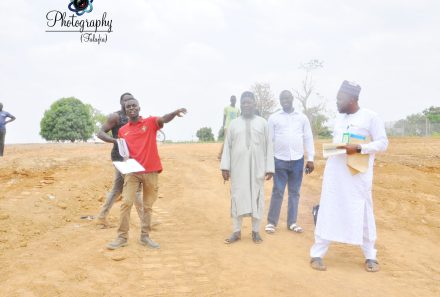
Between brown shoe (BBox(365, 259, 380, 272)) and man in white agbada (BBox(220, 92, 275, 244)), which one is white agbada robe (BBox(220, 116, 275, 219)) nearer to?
man in white agbada (BBox(220, 92, 275, 244))

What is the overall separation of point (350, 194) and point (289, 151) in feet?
5.38

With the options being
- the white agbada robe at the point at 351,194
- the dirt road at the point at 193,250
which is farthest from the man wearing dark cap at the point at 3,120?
the white agbada robe at the point at 351,194

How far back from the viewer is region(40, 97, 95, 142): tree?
133 feet

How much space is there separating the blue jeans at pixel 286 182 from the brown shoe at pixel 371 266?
168 centimetres

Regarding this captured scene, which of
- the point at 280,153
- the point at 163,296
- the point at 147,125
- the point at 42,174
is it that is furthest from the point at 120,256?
the point at 42,174

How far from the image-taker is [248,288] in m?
4.08

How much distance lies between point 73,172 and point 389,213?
7.15 m

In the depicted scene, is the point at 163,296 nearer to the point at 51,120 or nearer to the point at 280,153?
the point at 280,153

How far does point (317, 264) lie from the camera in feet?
15.3

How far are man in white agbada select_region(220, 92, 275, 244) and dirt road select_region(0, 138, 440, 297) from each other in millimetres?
385

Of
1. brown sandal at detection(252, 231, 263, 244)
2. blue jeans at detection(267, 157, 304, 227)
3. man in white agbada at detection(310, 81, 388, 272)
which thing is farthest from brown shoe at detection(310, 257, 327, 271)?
blue jeans at detection(267, 157, 304, 227)

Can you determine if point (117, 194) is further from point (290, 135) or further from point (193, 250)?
point (290, 135)

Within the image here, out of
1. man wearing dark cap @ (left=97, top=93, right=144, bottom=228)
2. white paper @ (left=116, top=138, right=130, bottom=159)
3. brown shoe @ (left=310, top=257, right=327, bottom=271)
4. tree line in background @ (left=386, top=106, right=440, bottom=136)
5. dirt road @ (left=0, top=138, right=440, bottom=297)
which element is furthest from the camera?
tree line in background @ (left=386, top=106, right=440, bottom=136)

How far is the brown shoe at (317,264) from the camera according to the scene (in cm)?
462
